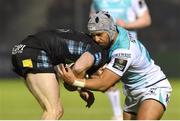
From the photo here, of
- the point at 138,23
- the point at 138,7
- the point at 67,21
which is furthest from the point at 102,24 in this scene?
the point at 67,21

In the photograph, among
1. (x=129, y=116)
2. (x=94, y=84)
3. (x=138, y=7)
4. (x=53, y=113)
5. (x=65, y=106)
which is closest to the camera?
(x=94, y=84)

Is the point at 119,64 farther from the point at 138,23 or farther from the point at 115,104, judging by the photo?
the point at 138,23

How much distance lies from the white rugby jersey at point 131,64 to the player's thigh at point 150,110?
0.68 feet

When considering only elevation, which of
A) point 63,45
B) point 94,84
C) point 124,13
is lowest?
point 124,13

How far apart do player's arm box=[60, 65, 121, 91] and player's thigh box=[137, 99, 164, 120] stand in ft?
1.38

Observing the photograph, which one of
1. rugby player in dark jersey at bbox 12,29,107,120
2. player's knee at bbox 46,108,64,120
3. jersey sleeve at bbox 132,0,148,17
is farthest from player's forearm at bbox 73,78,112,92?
jersey sleeve at bbox 132,0,148,17

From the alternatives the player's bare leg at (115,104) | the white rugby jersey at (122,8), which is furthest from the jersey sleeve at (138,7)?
the player's bare leg at (115,104)

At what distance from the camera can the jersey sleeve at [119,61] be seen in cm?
775

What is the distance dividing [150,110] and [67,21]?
38.1ft

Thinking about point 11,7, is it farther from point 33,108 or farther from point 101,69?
point 101,69

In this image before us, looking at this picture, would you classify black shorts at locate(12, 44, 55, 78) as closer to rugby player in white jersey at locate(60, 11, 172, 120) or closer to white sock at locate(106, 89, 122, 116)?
rugby player in white jersey at locate(60, 11, 172, 120)

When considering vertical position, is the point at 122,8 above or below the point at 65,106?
above

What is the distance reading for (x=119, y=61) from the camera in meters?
7.76

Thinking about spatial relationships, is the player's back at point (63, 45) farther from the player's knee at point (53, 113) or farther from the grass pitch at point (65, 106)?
the grass pitch at point (65, 106)
